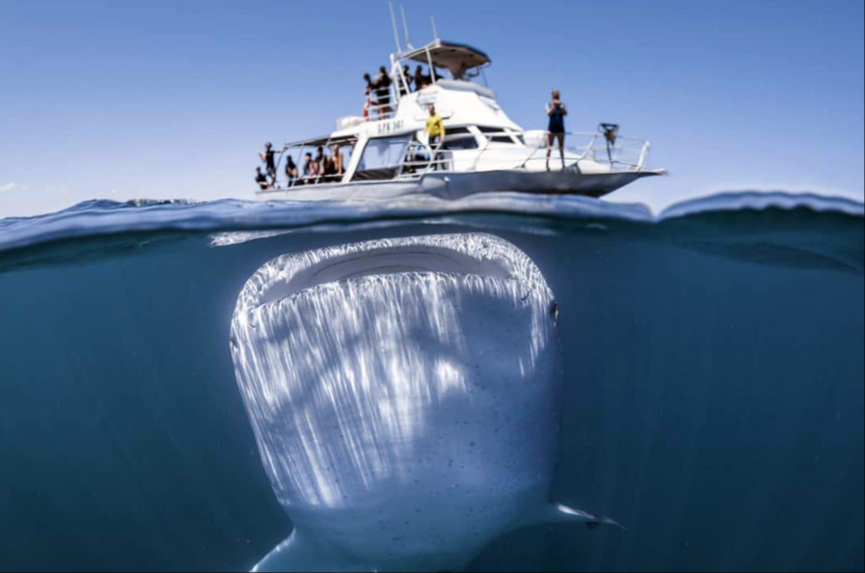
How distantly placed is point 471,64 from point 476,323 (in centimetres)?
1194

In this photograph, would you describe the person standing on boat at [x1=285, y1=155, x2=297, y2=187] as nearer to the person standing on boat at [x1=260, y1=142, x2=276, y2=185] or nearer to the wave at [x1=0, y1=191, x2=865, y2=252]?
the person standing on boat at [x1=260, y1=142, x2=276, y2=185]

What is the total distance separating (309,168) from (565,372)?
27.3ft

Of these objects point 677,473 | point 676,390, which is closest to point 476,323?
Result: point 677,473

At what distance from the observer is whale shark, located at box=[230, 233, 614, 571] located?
238 cm

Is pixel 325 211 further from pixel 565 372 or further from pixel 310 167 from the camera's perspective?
pixel 310 167

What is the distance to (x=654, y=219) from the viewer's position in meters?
6.91

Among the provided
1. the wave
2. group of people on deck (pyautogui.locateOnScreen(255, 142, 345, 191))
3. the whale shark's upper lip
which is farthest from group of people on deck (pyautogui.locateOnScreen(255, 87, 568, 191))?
the whale shark's upper lip

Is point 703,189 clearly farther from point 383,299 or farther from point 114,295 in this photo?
point 114,295

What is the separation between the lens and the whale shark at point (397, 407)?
7.81 ft

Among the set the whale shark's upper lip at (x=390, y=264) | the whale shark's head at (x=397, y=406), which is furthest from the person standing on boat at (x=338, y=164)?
the whale shark's head at (x=397, y=406)

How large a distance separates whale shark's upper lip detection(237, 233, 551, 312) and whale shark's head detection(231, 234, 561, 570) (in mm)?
12

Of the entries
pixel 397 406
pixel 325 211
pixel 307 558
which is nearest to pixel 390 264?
pixel 397 406

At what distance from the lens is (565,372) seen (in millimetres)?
5418

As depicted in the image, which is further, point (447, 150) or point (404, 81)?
point (404, 81)
